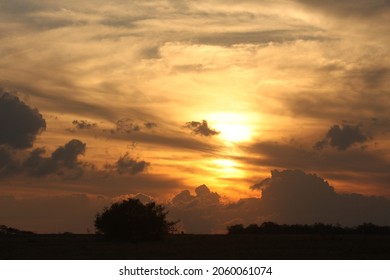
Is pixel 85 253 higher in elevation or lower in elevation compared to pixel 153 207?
lower

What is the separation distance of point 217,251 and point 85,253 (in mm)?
8266

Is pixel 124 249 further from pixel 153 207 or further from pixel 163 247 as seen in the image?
pixel 153 207

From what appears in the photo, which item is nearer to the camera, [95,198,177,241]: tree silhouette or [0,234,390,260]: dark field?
[0,234,390,260]: dark field

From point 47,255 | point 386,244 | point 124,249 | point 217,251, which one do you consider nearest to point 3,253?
point 47,255

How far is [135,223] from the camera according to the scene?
205ft

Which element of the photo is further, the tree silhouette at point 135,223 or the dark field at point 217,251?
the tree silhouette at point 135,223

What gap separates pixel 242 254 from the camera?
146ft

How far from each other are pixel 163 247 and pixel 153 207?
1189 cm

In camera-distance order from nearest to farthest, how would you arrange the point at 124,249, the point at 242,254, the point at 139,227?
the point at 242,254 → the point at 124,249 → the point at 139,227

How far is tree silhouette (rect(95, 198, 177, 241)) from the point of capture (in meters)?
62.2

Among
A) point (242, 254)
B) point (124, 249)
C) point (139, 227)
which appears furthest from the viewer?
point (139, 227)

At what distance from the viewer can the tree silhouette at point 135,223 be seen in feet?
204

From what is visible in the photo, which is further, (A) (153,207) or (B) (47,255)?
(A) (153,207)

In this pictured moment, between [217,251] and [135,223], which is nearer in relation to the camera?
[217,251]
